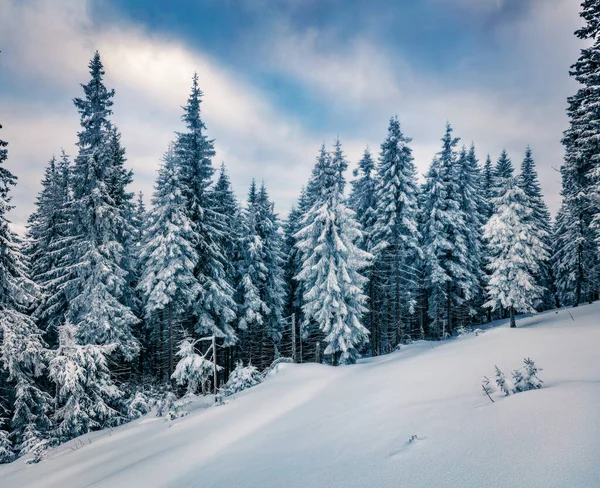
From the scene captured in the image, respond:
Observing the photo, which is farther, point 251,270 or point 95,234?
point 251,270

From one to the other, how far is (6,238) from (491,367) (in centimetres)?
2148

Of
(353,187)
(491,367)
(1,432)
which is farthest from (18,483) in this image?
(353,187)

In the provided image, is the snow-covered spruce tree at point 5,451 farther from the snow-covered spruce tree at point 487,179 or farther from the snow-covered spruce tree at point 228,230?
the snow-covered spruce tree at point 487,179

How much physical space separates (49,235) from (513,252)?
112 feet

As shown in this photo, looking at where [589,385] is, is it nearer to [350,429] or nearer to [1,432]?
[350,429]

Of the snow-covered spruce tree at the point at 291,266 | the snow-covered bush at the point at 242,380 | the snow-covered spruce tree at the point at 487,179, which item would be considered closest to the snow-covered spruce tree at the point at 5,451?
the snow-covered bush at the point at 242,380

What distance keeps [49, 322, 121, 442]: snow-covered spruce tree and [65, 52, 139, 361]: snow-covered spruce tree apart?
1.92 meters

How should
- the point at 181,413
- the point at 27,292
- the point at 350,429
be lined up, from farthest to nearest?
the point at 27,292, the point at 181,413, the point at 350,429

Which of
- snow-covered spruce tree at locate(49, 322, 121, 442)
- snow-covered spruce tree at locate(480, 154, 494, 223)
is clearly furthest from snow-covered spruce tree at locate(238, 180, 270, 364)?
snow-covered spruce tree at locate(480, 154, 494, 223)

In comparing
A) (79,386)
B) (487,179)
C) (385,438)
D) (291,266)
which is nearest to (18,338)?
(79,386)

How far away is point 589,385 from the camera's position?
532cm

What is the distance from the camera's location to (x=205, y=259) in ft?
76.0

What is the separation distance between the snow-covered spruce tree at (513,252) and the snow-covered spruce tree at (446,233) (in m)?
4.83

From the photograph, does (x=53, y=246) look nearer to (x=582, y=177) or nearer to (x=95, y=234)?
(x=95, y=234)
